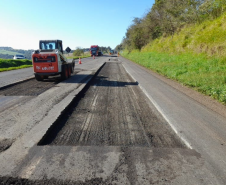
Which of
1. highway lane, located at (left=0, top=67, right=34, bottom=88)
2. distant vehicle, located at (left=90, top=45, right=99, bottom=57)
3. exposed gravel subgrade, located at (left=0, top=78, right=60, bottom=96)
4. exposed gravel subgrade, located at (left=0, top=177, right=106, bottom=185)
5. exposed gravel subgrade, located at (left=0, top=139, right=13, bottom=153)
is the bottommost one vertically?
exposed gravel subgrade, located at (left=0, top=177, right=106, bottom=185)

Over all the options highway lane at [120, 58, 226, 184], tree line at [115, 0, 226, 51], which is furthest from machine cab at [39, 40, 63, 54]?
tree line at [115, 0, 226, 51]

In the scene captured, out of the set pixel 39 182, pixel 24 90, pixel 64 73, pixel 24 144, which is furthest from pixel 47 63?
pixel 39 182

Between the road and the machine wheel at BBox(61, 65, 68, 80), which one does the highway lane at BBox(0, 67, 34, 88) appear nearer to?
the machine wheel at BBox(61, 65, 68, 80)

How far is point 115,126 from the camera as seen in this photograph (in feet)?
14.8

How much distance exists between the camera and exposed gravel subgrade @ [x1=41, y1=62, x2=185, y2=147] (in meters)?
3.75

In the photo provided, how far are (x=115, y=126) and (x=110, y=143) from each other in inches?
34.2

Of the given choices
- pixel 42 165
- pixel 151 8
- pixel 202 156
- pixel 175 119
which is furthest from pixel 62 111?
pixel 151 8

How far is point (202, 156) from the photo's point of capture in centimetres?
323

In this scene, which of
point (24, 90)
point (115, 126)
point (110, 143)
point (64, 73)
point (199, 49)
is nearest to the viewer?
point (110, 143)

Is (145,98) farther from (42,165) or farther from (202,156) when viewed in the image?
(42,165)

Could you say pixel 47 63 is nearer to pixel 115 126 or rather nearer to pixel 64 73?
pixel 64 73

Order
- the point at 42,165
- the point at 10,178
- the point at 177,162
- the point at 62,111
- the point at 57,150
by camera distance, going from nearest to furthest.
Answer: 1. the point at 10,178
2. the point at 42,165
3. the point at 177,162
4. the point at 57,150
5. the point at 62,111

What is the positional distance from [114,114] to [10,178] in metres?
3.19

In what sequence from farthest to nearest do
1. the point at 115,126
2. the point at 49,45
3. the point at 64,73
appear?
the point at 49,45 → the point at 64,73 → the point at 115,126
